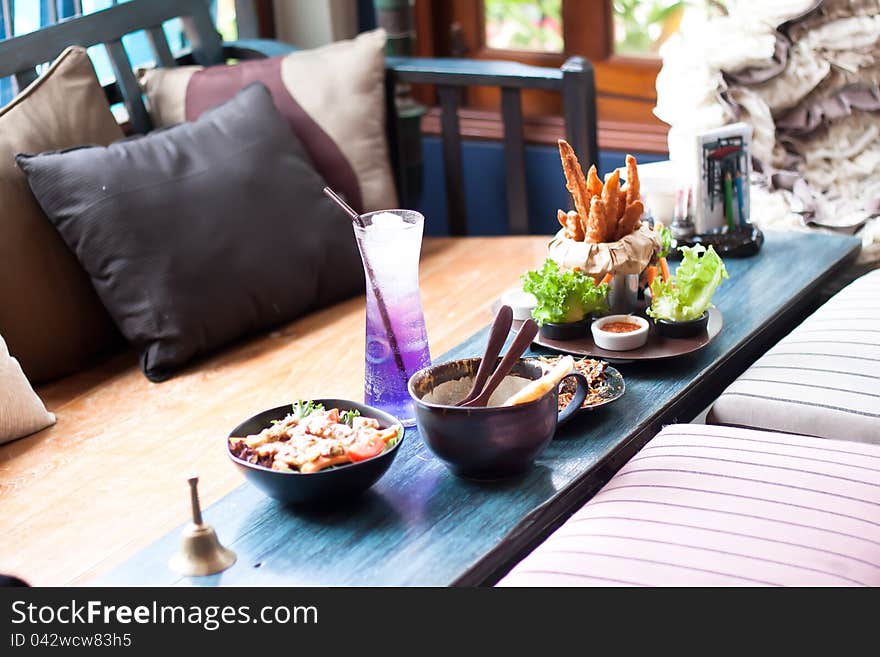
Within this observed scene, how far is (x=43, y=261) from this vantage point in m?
2.10

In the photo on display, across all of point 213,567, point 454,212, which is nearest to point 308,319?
point 454,212

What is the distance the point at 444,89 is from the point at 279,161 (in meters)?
0.57

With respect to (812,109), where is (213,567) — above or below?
below

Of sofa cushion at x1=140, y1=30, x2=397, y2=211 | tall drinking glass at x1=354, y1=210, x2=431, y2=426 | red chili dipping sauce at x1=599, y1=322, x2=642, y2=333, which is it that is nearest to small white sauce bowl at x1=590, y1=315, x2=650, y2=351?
red chili dipping sauce at x1=599, y1=322, x2=642, y2=333

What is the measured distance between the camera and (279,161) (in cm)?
237

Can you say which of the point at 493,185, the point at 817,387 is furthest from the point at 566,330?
the point at 493,185

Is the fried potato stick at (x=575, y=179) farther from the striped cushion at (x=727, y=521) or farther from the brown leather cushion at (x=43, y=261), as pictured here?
the brown leather cushion at (x=43, y=261)

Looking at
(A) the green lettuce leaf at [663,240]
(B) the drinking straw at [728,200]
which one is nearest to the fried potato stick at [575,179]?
(A) the green lettuce leaf at [663,240]

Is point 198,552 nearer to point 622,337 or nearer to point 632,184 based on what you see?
point 622,337

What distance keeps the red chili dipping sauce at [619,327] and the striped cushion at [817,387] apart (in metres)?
0.17

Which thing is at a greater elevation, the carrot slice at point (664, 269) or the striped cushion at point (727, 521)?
the carrot slice at point (664, 269)

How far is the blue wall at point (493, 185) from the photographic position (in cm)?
326

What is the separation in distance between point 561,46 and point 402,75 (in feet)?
2.34

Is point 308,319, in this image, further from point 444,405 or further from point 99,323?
point 444,405
